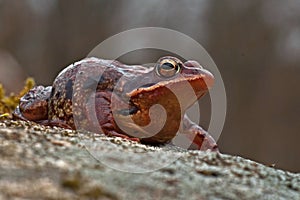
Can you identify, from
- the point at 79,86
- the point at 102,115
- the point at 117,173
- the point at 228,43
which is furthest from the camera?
the point at 228,43

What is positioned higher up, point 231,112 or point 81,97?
point 81,97

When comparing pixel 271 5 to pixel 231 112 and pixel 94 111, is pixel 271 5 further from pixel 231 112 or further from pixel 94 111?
pixel 94 111

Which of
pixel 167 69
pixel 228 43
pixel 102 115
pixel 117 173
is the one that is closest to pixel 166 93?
pixel 167 69

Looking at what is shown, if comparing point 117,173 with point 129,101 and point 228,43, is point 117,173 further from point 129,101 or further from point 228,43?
point 228,43

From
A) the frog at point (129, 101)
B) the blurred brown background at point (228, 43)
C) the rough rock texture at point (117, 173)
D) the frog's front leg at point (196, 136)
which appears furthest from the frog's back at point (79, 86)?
the blurred brown background at point (228, 43)

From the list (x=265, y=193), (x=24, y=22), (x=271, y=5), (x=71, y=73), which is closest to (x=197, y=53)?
(x=271, y=5)

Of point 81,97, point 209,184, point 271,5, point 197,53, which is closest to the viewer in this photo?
point 209,184
